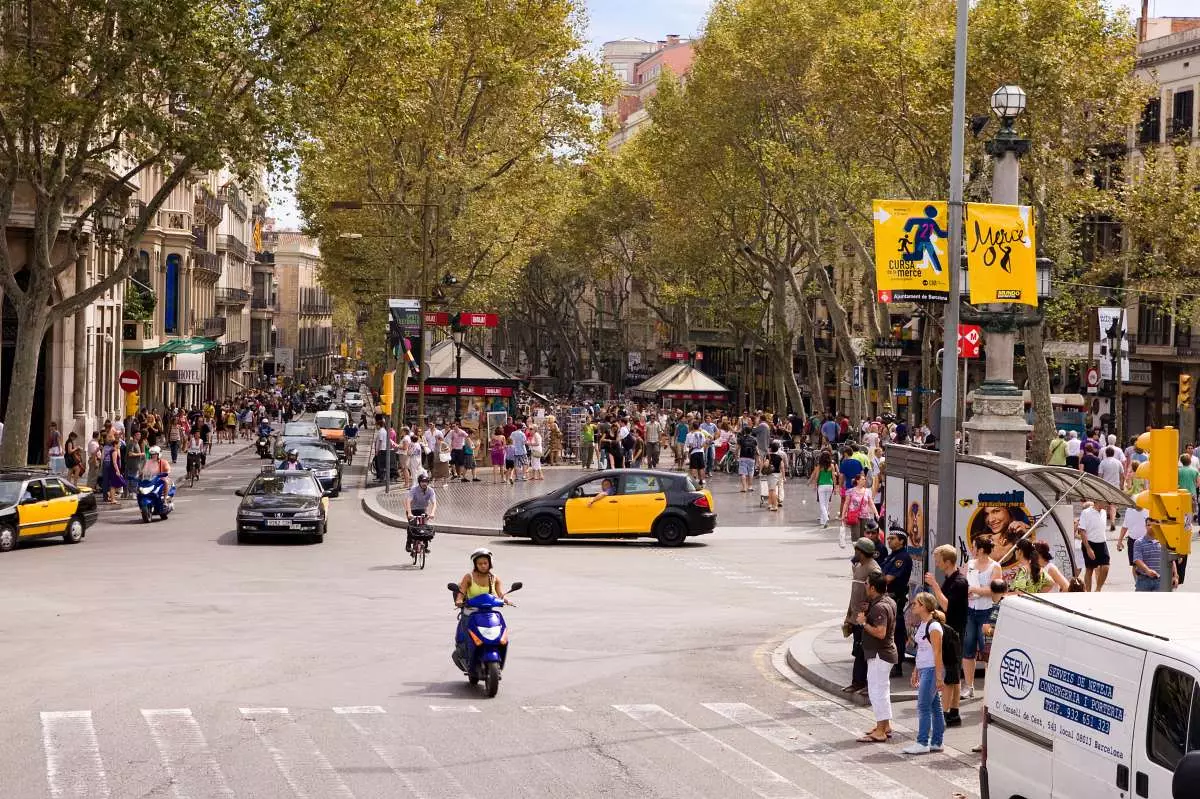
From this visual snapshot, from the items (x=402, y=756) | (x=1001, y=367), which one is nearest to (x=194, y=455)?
(x=1001, y=367)

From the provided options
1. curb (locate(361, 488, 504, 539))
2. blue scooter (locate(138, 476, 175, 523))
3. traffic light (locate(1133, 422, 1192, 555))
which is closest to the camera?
traffic light (locate(1133, 422, 1192, 555))

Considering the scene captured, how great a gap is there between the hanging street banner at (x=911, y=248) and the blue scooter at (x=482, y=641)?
5452mm

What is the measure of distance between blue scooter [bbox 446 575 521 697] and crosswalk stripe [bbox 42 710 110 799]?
351 centimetres

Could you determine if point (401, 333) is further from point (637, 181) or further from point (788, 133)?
point (637, 181)

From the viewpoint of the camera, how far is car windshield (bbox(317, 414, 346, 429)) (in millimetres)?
56934

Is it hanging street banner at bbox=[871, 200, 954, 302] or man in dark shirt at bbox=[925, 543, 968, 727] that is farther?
hanging street banner at bbox=[871, 200, 954, 302]

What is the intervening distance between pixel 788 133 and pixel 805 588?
32.4 m

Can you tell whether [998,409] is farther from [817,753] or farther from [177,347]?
[177,347]

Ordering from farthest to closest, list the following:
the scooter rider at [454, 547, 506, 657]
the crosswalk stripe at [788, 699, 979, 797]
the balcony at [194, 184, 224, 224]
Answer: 1. the balcony at [194, 184, 224, 224]
2. the scooter rider at [454, 547, 506, 657]
3. the crosswalk stripe at [788, 699, 979, 797]

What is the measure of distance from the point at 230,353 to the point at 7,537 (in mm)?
72478

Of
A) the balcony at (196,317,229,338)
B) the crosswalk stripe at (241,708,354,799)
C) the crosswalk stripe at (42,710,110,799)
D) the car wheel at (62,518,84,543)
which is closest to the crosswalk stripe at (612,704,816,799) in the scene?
the crosswalk stripe at (241,708,354,799)

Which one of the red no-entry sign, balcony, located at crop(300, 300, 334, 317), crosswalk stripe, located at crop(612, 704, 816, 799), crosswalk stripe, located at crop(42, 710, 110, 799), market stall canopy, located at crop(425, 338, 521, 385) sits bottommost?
crosswalk stripe, located at crop(612, 704, 816, 799)

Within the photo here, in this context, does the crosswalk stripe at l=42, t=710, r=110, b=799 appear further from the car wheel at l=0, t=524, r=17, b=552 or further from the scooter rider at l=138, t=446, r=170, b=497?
the scooter rider at l=138, t=446, r=170, b=497

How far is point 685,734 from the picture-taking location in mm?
13711
